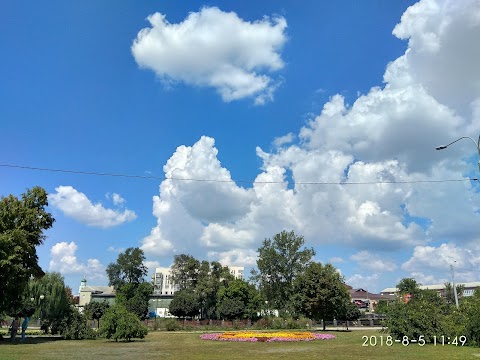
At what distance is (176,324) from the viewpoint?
2339 inches

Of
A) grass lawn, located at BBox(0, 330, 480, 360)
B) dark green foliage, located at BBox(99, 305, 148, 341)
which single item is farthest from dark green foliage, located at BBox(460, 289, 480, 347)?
dark green foliage, located at BBox(99, 305, 148, 341)

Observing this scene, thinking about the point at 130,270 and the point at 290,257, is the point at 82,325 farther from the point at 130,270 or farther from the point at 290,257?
the point at 130,270

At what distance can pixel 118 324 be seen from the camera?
32.1m

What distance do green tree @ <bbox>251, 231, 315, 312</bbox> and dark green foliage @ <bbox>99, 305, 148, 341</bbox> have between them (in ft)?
133

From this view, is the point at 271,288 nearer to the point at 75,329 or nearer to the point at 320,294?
the point at 320,294

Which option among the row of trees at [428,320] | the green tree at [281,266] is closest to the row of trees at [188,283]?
the green tree at [281,266]

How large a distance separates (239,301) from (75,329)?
130ft

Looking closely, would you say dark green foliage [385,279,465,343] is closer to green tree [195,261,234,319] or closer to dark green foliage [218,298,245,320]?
dark green foliage [218,298,245,320]

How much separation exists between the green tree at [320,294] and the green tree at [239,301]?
72.0ft

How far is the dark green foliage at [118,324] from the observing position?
3197cm

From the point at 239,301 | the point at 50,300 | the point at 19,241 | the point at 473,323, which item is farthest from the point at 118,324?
the point at 239,301

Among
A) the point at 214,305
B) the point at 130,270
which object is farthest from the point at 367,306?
the point at 130,270

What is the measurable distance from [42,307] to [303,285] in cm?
2930

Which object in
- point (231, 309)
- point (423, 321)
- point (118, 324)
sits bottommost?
point (231, 309)
